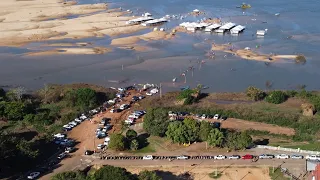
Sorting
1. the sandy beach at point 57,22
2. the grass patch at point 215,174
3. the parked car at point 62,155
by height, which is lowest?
the grass patch at point 215,174

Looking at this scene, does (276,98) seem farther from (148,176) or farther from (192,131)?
(148,176)

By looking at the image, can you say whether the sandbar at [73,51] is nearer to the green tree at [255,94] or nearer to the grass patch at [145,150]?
the green tree at [255,94]

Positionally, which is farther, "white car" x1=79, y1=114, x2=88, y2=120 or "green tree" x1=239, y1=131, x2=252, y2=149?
"white car" x1=79, y1=114, x2=88, y2=120

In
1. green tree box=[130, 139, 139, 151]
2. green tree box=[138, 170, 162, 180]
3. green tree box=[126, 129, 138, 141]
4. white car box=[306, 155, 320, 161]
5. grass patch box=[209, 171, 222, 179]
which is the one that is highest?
green tree box=[138, 170, 162, 180]

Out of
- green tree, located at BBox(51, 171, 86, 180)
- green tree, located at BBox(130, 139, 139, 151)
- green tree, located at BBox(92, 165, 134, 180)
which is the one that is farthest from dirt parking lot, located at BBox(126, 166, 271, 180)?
green tree, located at BBox(51, 171, 86, 180)

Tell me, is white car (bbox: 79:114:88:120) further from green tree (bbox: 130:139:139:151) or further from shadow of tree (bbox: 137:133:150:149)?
A: green tree (bbox: 130:139:139:151)

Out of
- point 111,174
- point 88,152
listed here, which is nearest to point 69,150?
point 88,152

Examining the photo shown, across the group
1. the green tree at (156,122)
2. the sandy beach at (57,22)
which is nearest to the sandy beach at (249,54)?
the sandy beach at (57,22)
